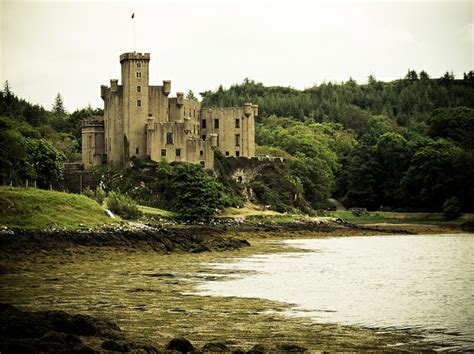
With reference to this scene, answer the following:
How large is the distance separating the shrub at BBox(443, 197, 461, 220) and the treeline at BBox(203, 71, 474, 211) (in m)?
0.32

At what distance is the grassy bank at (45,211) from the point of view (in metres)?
51.1

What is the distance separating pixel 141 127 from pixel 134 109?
1793 millimetres

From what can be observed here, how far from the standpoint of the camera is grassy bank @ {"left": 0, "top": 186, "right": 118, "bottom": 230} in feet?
168

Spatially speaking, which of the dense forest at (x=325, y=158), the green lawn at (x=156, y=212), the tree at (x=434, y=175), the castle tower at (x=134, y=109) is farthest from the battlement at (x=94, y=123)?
the tree at (x=434, y=175)

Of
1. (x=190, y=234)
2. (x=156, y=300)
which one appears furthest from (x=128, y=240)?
(x=156, y=300)

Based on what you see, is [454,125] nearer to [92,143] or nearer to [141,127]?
[141,127]

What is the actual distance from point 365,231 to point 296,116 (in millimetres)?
79583

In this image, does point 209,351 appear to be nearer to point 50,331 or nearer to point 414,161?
point 50,331

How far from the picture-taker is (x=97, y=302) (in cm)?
3028

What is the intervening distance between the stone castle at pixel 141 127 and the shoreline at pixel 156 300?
90.4 ft

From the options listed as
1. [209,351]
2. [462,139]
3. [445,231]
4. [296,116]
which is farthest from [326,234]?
[296,116]

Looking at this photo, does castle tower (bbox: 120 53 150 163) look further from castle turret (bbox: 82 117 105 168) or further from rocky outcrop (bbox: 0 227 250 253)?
rocky outcrop (bbox: 0 227 250 253)

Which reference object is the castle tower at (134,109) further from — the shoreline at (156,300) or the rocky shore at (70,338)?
the rocky shore at (70,338)

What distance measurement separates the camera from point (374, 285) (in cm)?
3838
